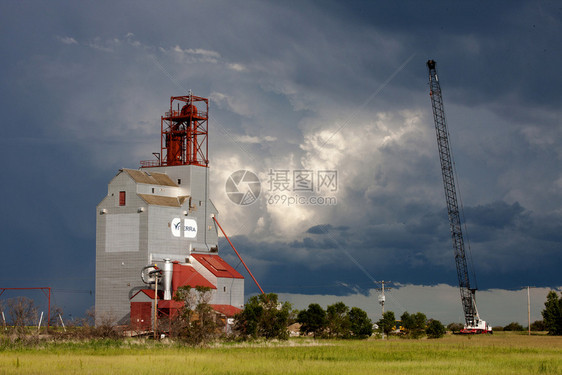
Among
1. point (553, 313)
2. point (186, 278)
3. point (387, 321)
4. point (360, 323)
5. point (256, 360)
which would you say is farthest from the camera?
point (553, 313)

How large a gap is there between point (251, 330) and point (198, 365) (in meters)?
48.0

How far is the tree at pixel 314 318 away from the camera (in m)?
134

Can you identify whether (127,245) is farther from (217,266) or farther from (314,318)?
(314,318)

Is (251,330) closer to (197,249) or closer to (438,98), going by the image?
(197,249)

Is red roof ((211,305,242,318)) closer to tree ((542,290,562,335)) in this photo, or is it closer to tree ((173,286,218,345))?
tree ((173,286,218,345))

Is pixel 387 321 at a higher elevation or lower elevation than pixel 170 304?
lower

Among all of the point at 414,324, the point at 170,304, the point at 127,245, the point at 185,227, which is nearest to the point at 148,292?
the point at 170,304

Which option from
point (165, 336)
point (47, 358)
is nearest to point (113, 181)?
point (165, 336)

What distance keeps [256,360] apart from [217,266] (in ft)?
204

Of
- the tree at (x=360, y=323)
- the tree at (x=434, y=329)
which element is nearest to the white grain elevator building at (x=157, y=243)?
the tree at (x=360, y=323)

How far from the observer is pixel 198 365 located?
6775cm

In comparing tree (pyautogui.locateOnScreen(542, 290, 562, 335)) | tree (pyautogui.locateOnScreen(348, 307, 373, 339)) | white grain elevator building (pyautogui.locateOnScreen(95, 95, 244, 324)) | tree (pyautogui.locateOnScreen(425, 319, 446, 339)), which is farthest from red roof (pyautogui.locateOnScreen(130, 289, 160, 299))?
tree (pyautogui.locateOnScreen(542, 290, 562, 335))

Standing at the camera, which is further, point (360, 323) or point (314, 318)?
point (360, 323)

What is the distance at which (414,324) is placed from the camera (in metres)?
151
